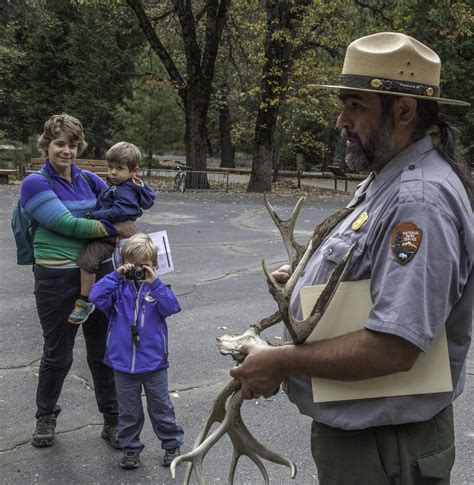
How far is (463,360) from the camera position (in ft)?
6.66

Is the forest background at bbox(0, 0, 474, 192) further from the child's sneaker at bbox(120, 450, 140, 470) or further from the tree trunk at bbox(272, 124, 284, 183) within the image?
the child's sneaker at bbox(120, 450, 140, 470)

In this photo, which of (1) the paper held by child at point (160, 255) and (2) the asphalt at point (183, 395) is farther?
(1) the paper held by child at point (160, 255)

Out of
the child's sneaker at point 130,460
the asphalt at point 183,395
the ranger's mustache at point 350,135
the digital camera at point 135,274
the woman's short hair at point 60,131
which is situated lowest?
the asphalt at point 183,395

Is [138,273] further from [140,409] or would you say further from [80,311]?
[140,409]

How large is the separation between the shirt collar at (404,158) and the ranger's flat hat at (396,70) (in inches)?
5.3

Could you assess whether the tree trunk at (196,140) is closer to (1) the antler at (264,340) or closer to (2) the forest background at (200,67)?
(2) the forest background at (200,67)

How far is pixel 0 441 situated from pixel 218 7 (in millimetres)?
17483

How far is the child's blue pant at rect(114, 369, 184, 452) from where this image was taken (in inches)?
153

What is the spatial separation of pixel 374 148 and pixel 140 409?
2502 mm

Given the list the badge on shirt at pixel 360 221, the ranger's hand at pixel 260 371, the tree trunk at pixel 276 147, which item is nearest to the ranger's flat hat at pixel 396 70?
the badge on shirt at pixel 360 221

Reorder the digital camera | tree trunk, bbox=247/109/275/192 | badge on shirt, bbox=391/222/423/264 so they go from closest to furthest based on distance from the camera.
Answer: badge on shirt, bbox=391/222/423/264
the digital camera
tree trunk, bbox=247/109/275/192

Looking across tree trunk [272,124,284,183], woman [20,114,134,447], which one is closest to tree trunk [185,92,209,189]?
tree trunk [272,124,284,183]

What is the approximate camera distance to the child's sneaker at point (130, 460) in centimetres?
389

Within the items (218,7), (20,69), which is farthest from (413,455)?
(20,69)
